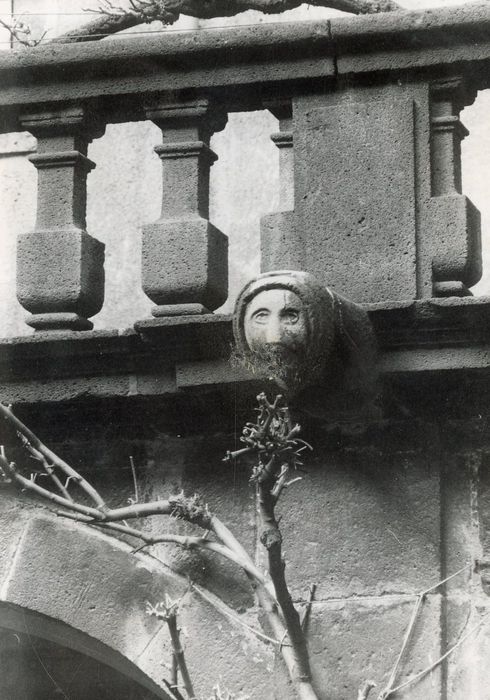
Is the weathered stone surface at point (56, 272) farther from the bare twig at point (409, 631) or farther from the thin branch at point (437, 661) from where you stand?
the thin branch at point (437, 661)

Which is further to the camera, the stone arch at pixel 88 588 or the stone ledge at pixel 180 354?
the stone arch at pixel 88 588

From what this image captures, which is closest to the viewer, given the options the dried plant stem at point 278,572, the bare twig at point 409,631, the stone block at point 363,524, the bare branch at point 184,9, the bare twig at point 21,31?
the dried plant stem at point 278,572

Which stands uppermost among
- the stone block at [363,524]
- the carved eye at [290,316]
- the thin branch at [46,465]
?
the carved eye at [290,316]

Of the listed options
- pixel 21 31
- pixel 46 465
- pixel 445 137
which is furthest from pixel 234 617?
pixel 21 31

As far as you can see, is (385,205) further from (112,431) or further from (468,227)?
(112,431)

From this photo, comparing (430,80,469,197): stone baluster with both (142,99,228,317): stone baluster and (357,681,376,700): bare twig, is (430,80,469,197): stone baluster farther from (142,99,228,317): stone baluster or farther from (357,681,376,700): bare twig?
(357,681,376,700): bare twig

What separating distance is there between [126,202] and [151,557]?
3.04 metres

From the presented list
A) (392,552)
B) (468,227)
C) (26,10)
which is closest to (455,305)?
(468,227)

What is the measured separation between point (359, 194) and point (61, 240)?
792 mm

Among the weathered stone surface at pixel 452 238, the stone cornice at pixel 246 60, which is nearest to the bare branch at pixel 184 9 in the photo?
the stone cornice at pixel 246 60

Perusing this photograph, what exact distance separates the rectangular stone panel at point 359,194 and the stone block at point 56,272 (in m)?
0.58

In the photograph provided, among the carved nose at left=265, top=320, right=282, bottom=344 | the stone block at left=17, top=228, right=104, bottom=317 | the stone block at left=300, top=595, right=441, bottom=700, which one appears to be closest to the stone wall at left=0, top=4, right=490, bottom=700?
the stone block at left=300, top=595, right=441, bottom=700

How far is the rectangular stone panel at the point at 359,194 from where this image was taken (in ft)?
13.9

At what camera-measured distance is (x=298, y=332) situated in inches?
154
